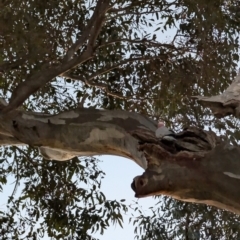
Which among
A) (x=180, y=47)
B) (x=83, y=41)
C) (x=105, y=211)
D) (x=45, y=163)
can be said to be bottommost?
(x=105, y=211)

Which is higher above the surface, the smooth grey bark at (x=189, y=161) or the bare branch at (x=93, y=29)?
the bare branch at (x=93, y=29)

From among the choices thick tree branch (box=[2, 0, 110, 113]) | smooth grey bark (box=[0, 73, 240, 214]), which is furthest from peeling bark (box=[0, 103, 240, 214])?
thick tree branch (box=[2, 0, 110, 113])

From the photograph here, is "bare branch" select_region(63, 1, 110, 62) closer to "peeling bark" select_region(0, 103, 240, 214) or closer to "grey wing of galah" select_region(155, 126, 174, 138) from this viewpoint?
"peeling bark" select_region(0, 103, 240, 214)

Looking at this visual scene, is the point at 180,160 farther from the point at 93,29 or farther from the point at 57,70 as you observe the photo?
the point at 93,29

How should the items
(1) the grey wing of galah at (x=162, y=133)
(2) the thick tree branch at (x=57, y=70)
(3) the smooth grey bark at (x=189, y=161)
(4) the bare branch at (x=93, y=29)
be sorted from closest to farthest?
(3) the smooth grey bark at (x=189, y=161) < (1) the grey wing of galah at (x=162, y=133) < (2) the thick tree branch at (x=57, y=70) < (4) the bare branch at (x=93, y=29)

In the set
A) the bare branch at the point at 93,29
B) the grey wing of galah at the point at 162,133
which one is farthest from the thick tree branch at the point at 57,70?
the grey wing of galah at the point at 162,133

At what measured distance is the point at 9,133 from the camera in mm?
4668

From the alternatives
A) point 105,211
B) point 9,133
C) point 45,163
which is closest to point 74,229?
point 105,211

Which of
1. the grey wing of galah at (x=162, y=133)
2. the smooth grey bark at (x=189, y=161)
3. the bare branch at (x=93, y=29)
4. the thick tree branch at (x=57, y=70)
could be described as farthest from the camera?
the bare branch at (x=93, y=29)

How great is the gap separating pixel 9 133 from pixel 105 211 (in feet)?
6.10

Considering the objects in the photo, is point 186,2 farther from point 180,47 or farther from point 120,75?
point 120,75

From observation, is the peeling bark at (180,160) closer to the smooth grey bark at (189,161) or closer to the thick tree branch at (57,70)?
the smooth grey bark at (189,161)

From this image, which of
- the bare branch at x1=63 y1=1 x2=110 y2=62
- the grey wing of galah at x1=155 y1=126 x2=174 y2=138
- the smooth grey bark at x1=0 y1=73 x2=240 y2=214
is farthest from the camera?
the bare branch at x1=63 y1=1 x2=110 y2=62

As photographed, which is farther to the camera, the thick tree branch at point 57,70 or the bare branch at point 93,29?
the bare branch at point 93,29
